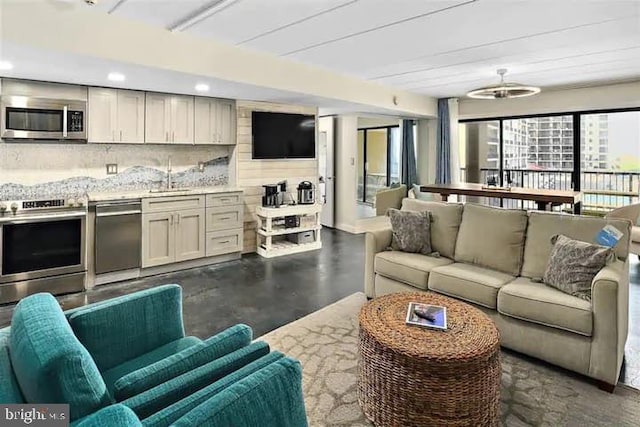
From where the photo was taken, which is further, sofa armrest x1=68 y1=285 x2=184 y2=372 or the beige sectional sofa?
the beige sectional sofa

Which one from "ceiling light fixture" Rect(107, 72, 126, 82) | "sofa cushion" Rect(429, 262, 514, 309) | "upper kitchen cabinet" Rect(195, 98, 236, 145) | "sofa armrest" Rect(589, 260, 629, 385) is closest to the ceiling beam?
"ceiling light fixture" Rect(107, 72, 126, 82)

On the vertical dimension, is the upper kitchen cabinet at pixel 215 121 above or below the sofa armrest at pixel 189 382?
above

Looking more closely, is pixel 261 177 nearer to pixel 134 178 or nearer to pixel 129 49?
pixel 134 178

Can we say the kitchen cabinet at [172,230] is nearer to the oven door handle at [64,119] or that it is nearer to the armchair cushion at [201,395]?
the oven door handle at [64,119]

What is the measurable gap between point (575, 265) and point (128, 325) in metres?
2.77

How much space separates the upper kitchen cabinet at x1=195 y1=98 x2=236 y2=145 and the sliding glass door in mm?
3646

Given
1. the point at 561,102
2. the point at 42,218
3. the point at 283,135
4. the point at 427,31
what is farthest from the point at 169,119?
the point at 561,102

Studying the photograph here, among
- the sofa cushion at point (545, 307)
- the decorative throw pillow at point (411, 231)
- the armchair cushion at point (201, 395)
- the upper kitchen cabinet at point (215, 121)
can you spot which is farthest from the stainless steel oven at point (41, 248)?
the sofa cushion at point (545, 307)

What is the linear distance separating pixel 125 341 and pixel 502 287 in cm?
247

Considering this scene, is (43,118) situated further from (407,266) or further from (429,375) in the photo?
(429,375)

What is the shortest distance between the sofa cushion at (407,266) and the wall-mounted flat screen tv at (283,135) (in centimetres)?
278

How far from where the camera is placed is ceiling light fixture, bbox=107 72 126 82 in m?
3.87

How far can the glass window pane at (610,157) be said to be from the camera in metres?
5.94

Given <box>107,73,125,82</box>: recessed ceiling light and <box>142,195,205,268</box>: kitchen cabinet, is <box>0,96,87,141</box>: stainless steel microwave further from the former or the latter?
<box>142,195,205,268</box>: kitchen cabinet
